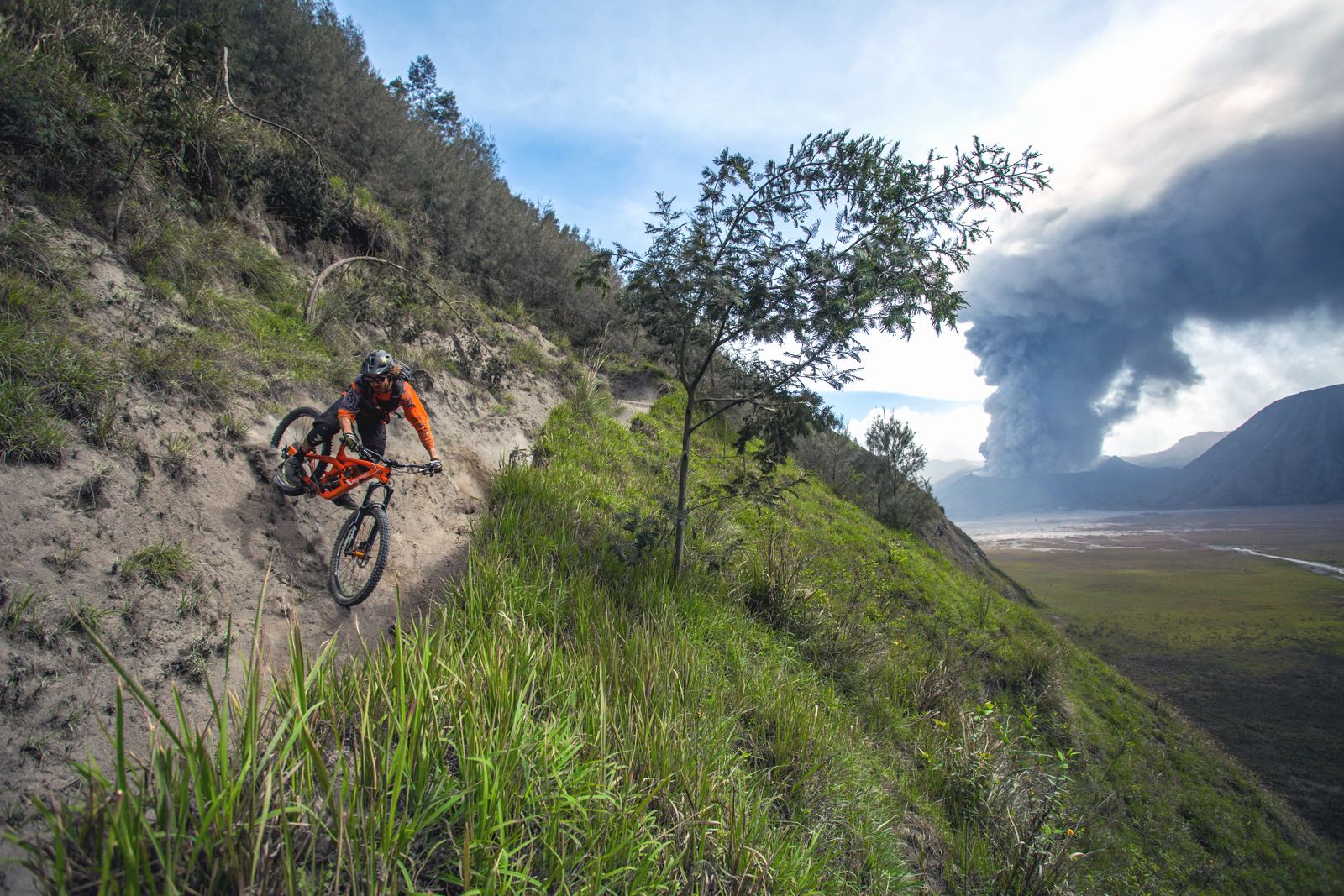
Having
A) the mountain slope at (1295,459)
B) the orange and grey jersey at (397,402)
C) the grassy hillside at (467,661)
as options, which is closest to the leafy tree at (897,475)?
the grassy hillside at (467,661)

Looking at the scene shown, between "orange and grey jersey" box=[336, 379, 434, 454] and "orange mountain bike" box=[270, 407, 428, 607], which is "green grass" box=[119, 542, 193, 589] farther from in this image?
"orange and grey jersey" box=[336, 379, 434, 454]

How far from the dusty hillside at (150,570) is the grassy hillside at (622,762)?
0.47 metres

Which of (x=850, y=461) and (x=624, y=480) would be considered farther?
(x=850, y=461)

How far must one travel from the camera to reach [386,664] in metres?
2.79

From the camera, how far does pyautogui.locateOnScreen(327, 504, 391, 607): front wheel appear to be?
175 inches

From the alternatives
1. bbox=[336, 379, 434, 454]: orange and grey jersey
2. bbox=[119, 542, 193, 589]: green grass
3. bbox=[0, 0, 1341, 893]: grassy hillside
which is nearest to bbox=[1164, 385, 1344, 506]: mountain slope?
bbox=[0, 0, 1341, 893]: grassy hillside

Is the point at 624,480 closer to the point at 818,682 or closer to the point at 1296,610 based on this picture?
the point at 818,682

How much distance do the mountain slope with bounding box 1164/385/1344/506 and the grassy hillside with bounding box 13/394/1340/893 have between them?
25291cm

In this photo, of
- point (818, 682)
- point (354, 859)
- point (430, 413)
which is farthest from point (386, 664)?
point (430, 413)

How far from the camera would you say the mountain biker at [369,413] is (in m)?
4.82

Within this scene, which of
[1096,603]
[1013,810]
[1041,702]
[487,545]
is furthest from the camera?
[1096,603]

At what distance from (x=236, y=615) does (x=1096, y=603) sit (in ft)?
226

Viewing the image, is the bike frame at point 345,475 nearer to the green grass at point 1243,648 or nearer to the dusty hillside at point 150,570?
the dusty hillside at point 150,570

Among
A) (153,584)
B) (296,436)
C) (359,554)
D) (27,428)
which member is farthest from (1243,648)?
(27,428)
